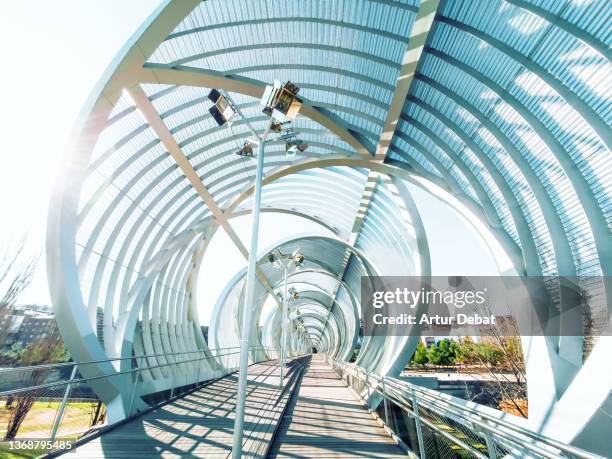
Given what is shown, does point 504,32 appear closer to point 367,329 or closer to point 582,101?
point 582,101

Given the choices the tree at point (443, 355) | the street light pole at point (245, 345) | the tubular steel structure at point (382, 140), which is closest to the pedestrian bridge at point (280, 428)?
the street light pole at point (245, 345)

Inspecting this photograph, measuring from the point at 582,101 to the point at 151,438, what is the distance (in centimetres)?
1052

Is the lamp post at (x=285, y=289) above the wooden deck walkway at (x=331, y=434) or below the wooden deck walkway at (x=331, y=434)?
above

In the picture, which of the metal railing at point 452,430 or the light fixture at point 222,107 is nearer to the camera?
the metal railing at point 452,430

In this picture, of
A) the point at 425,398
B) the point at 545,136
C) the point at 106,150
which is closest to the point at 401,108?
the point at 545,136

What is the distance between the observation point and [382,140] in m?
12.7

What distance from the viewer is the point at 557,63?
736cm

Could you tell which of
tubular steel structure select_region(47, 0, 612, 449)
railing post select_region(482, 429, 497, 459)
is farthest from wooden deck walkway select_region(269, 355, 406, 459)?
tubular steel structure select_region(47, 0, 612, 449)

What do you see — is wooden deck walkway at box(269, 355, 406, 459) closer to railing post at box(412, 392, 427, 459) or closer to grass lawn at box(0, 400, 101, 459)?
railing post at box(412, 392, 427, 459)

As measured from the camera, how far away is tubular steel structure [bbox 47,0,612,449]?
24.1 feet

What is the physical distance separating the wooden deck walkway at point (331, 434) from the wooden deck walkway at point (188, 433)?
396 millimetres

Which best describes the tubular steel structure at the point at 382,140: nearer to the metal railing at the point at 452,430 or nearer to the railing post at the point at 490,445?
the metal railing at the point at 452,430

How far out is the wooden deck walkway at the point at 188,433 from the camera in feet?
18.2

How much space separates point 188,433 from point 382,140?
10626mm
